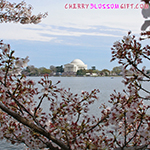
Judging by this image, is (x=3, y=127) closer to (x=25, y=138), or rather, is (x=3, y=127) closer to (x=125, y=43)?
(x=25, y=138)

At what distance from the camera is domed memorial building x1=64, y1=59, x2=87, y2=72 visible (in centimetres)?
13361

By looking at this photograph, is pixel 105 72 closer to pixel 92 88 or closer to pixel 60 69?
pixel 60 69

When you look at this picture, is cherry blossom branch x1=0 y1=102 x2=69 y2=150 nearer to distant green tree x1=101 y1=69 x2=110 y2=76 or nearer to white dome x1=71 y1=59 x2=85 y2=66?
distant green tree x1=101 y1=69 x2=110 y2=76

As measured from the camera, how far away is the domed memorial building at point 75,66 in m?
134

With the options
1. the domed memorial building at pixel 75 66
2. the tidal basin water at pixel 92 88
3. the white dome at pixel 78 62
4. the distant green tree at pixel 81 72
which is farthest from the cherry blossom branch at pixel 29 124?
the white dome at pixel 78 62

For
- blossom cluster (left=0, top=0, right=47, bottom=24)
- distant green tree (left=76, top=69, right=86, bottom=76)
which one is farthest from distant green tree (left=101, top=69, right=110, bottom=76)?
blossom cluster (left=0, top=0, right=47, bottom=24)

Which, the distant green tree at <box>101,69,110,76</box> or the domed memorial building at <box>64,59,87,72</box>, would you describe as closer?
the distant green tree at <box>101,69,110,76</box>

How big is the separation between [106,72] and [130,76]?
133970 millimetres

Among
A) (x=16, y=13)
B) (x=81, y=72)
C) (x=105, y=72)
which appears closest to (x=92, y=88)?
(x=16, y=13)

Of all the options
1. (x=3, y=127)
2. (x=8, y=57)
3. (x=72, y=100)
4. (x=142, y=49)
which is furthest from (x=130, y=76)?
(x=3, y=127)

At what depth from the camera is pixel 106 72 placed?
13500cm

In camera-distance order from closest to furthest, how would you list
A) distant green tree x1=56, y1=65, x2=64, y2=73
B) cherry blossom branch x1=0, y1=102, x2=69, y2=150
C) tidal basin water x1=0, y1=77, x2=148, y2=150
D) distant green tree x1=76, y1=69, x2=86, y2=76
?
1. cherry blossom branch x1=0, y1=102, x2=69, y2=150
2. tidal basin water x1=0, y1=77, x2=148, y2=150
3. distant green tree x1=76, y1=69, x2=86, y2=76
4. distant green tree x1=56, y1=65, x2=64, y2=73

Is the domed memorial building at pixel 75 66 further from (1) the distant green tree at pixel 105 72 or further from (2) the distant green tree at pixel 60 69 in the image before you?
(1) the distant green tree at pixel 105 72

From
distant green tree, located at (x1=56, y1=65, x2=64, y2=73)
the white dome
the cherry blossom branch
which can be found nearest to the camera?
the cherry blossom branch
